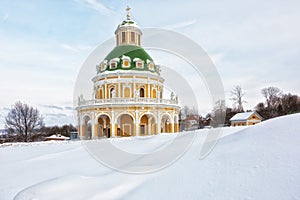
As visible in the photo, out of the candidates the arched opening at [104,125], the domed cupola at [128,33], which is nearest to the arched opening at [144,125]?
the arched opening at [104,125]

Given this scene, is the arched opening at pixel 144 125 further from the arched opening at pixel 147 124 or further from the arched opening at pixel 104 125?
the arched opening at pixel 104 125

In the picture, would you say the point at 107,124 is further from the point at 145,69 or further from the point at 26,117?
the point at 26,117

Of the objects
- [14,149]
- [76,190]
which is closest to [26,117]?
[14,149]

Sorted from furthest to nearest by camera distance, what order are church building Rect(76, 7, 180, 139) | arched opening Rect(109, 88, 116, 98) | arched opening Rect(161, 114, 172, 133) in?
arched opening Rect(161, 114, 172, 133)
arched opening Rect(109, 88, 116, 98)
church building Rect(76, 7, 180, 139)

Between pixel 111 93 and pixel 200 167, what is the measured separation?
72.4ft

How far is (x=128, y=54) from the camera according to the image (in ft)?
92.5

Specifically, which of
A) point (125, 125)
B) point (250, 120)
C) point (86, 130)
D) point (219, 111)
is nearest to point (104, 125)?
point (86, 130)

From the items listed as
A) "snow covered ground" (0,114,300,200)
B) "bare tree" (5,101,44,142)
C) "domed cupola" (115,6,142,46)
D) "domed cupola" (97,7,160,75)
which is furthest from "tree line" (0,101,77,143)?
"snow covered ground" (0,114,300,200)

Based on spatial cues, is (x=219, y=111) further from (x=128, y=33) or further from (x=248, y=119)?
(x=128, y=33)

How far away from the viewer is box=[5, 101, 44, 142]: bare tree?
33031 mm

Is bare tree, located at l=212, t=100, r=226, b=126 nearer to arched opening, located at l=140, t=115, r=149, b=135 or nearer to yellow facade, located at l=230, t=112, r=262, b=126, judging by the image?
yellow facade, located at l=230, t=112, r=262, b=126

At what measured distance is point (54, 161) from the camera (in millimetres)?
10461

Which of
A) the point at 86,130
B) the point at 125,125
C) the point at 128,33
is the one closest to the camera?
the point at 125,125

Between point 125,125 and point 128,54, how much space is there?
30.1 ft
